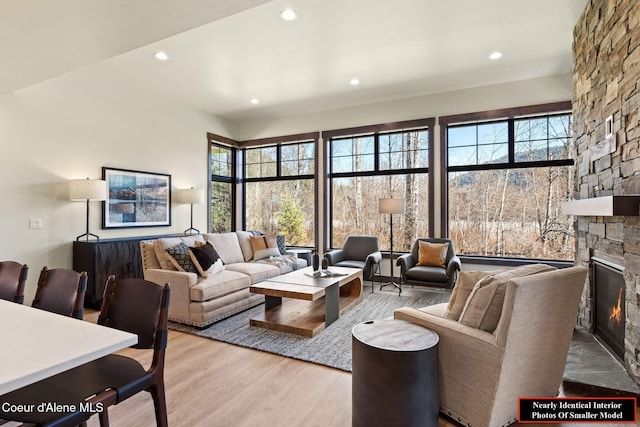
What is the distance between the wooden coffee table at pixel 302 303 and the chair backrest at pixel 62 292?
6.03 ft

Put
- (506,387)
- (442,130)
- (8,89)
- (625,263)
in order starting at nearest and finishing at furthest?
(506,387) < (625,263) < (8,89) < (442,130)

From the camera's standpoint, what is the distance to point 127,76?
4.67 meters

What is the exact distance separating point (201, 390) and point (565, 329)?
90.5 inches

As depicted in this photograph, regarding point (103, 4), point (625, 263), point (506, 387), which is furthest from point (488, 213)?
point (103, 4)

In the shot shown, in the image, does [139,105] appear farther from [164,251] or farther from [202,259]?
[202,259]

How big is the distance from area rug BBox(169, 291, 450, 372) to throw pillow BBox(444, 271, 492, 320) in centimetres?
98

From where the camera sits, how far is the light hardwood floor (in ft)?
6.52

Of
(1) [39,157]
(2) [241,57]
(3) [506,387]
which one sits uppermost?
(2) [241,57]

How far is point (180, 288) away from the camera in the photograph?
3594mm

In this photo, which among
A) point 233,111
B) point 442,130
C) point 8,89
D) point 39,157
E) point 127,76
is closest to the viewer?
point 8,89

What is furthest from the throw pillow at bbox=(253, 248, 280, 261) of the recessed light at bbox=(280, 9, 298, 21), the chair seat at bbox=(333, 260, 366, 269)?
the recessed light at bbox=(280, 9, 298, 21)

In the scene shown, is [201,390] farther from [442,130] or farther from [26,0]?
[442,130]

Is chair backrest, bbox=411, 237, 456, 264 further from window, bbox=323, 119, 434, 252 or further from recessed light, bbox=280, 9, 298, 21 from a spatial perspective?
recessed light, bbox=280, 9, 298, 21

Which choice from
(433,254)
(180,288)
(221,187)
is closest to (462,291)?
(180,288)
